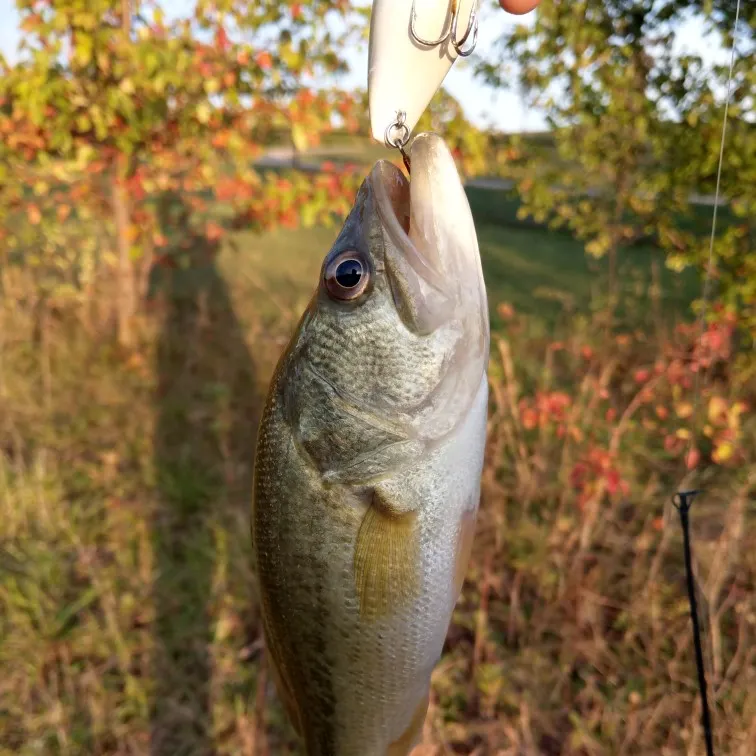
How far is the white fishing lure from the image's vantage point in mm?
1163

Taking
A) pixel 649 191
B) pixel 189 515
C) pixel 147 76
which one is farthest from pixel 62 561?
pixel 649 191

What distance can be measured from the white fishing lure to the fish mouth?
16cm

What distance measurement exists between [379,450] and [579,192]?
4111 mm

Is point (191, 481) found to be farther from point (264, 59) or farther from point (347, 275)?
point (347, 275)

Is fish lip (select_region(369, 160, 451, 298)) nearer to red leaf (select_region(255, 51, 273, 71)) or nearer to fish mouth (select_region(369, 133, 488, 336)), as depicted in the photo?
fish mouth (select_region(369, 133, 488, 336))

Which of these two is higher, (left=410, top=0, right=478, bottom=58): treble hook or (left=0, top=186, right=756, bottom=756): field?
(left=410, top=0, right=478, bottom=58): treble hook

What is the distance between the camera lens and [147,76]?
3.74 metres

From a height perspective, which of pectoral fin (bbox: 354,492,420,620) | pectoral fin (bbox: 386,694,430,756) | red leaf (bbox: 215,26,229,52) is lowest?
pectoral fin (bbox: 386,694,430,756)

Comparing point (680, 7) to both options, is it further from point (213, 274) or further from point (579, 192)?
point (213, 274)

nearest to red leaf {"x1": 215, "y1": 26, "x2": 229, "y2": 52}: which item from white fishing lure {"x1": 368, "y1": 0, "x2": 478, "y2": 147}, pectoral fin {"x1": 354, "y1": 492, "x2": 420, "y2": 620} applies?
white fishing lure {"x1": 368, "y1": 0, "x2": 478, "y2": 147}

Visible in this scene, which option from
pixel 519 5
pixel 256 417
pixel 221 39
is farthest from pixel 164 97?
pixel 519 5

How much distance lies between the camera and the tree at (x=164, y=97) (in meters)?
3.76

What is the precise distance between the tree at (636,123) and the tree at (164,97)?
1274mm

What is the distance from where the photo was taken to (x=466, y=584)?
3.22 metres
